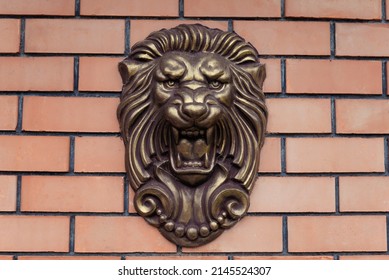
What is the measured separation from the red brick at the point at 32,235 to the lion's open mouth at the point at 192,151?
0.96 ft

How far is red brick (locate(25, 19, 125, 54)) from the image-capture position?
1.41 meters

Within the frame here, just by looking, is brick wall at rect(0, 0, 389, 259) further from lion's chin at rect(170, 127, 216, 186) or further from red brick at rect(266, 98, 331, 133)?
lion's chin at rect(170, 127, 216, 186)

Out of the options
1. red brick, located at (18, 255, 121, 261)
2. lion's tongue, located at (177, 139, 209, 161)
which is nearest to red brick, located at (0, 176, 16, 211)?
red brick, located at (18, 255, 121, 261)

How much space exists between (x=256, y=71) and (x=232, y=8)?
6.5 inches

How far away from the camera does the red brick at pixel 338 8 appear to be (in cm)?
144

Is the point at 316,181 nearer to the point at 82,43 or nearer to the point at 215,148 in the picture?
the point at 215,148

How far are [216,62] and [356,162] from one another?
1.32ft

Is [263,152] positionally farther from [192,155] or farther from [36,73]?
[36,73]

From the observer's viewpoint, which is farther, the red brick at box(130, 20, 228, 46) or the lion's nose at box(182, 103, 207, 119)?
the red brick at box(130, 20, 228, 46)

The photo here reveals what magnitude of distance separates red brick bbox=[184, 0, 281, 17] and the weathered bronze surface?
0.05 m

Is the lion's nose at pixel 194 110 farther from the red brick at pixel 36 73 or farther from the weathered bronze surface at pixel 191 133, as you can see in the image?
the red brick at pixel 36 73

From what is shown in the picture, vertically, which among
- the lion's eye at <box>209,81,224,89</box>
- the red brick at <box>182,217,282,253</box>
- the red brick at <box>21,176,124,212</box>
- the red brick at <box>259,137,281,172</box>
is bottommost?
the red brick at <box>182,217,282,253</box>

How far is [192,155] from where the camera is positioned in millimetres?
1370

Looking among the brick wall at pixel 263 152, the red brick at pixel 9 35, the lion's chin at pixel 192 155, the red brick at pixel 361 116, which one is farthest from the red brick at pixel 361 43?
the red brick at pixel 9 35
